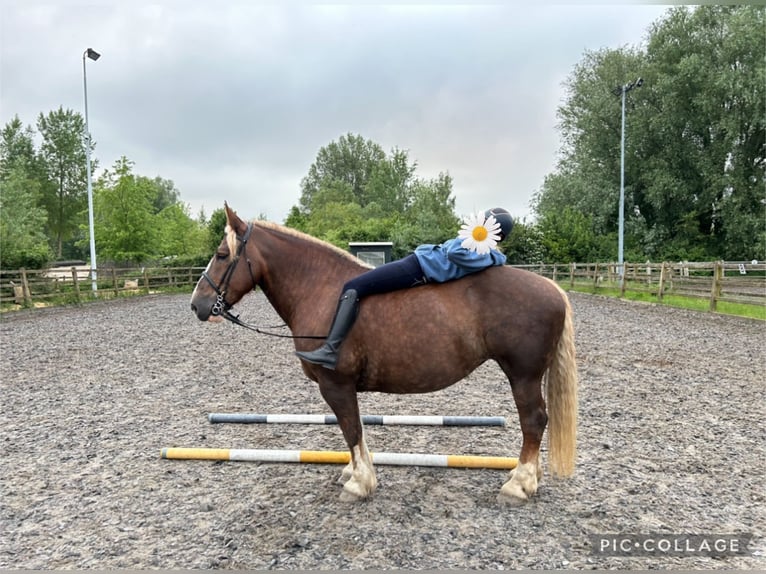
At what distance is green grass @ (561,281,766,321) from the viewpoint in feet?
37.6

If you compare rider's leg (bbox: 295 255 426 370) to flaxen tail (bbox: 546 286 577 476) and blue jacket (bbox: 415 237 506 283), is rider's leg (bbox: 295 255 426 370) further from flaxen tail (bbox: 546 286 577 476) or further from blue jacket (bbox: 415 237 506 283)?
flaxen tail (bbox: 546 286 577 476)

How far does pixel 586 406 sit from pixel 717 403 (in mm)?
1494

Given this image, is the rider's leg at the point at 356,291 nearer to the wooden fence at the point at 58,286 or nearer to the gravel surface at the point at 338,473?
the gravel surface at the point at 338,473

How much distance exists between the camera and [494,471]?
3514 mm

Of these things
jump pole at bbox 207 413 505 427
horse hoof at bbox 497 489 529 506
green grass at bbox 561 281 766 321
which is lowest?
horse hoof at bbox 497 489 529 506

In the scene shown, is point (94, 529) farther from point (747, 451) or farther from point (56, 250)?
point (56, 250)

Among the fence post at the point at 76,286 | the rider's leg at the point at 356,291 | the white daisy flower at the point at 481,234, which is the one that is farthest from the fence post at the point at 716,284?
the fence post at the point at 76,286

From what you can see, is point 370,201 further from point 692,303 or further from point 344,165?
point 692,303

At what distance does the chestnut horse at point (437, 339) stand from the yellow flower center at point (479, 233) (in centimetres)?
24

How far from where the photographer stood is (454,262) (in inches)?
119

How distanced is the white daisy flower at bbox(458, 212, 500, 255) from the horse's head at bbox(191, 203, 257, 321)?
4.96 feet

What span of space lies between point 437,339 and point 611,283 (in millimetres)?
18840

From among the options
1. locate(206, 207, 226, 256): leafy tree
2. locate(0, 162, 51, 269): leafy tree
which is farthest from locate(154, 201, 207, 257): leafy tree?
locate(0, 162, 51, 269): leafy tree

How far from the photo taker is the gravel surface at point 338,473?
2557 millimetres
